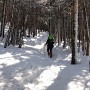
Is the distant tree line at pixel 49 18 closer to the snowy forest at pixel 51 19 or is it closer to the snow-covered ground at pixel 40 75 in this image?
the snowy forest at pixel 51 19

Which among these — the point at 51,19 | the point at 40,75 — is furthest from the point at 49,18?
the point at 40,75

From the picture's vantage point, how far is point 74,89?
11523mm

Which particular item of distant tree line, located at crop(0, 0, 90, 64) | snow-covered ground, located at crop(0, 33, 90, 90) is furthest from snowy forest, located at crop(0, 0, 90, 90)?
snow-covered ground, located at crop(0, 33, 90, 90)

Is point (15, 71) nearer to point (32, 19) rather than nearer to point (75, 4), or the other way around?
point (75, 4)

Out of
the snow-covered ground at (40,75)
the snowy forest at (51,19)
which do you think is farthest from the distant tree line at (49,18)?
the snow-covered ground at (40,75)

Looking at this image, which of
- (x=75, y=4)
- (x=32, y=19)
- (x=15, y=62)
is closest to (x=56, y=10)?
(x=32, y=19)

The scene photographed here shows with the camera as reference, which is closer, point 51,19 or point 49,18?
point 49,18

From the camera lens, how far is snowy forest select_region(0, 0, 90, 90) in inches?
628

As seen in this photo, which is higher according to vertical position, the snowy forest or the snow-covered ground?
the snowy forest

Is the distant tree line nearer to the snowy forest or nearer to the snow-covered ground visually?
the snowy forest

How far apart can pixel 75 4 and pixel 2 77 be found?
6442mm

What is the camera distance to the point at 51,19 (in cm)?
3612

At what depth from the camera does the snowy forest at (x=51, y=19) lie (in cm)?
1595

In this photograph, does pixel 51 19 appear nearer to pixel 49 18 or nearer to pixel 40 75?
pixel 49 18
